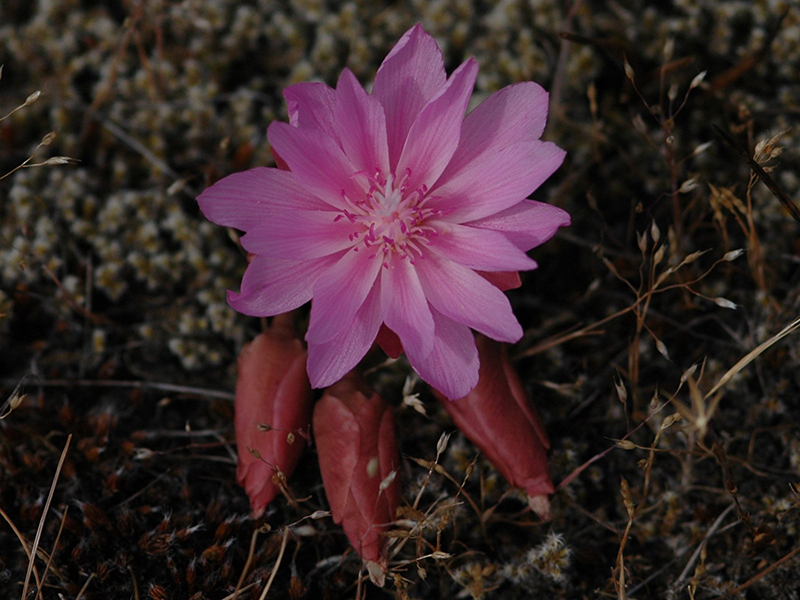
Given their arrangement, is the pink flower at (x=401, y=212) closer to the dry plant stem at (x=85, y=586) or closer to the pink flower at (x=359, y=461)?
the pink flower at (x=359, y=461)

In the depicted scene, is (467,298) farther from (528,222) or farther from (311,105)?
(311,105)

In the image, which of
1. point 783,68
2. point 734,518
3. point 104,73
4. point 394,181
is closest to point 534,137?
point 394,181

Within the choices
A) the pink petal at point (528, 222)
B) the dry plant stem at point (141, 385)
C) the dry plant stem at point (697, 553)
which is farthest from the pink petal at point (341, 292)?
the dry plant stem at point (697, 553)

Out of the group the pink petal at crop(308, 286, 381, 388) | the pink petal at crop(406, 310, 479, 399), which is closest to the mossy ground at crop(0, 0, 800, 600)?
the pink petal at crop(406, 310, 479, 399)

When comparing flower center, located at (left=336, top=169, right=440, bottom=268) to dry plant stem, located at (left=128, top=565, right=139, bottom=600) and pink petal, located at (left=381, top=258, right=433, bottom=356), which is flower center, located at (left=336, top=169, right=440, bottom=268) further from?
dry plant stem, located at (left=128, top=565, right=139, bottom=600)

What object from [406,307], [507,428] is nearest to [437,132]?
[406,307]
